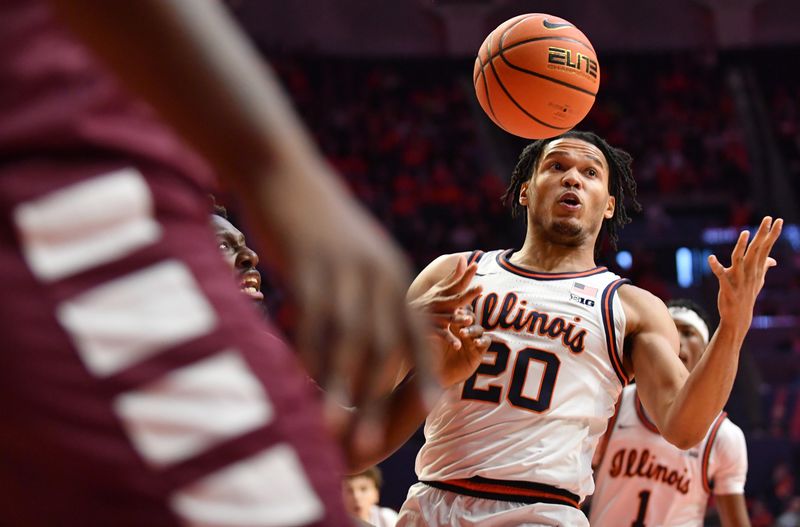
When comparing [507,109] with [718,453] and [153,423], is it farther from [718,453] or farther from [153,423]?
[153,423]

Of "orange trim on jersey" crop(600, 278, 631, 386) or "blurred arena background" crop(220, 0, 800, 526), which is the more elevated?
"orange trim on jersey" crop(600, 278, 631, 386)

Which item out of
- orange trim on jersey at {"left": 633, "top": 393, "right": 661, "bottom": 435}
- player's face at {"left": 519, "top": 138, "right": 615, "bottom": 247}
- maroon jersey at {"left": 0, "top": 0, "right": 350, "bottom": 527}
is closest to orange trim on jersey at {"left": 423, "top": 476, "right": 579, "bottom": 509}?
player's face at {"left": 519, "top": 138, "right": 615, "bottom": 247}

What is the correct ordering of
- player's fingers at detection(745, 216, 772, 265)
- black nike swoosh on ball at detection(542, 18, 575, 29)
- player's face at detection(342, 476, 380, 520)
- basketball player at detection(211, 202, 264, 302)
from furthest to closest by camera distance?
player's face at detection(342, 476, 380, 520), black nike swoosh on ball at detection(542, 18, 575, 29), player's fingers at detection(745, 216, 772, 265), basketball player at detection(211, 202, 264, 302)

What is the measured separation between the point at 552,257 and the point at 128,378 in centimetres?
349

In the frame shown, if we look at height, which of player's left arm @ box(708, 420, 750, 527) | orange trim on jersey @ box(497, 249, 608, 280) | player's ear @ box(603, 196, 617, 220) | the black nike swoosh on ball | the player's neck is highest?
the black nike swoosh on ball

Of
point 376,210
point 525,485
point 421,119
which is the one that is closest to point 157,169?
point 525,485

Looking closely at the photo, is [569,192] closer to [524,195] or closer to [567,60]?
[524,195]

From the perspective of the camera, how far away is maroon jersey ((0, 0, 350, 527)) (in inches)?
37.2

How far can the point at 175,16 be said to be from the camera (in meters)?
0.96

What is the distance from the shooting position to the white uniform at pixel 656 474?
5430 millimetres

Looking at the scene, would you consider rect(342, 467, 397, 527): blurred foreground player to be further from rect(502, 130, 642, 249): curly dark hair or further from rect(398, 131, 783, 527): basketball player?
rect(502, 130, 642, 249): curly dark hair

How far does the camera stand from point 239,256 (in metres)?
3.55

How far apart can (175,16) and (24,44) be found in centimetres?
16

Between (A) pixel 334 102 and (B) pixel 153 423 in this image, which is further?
(A) pixel 334 102
